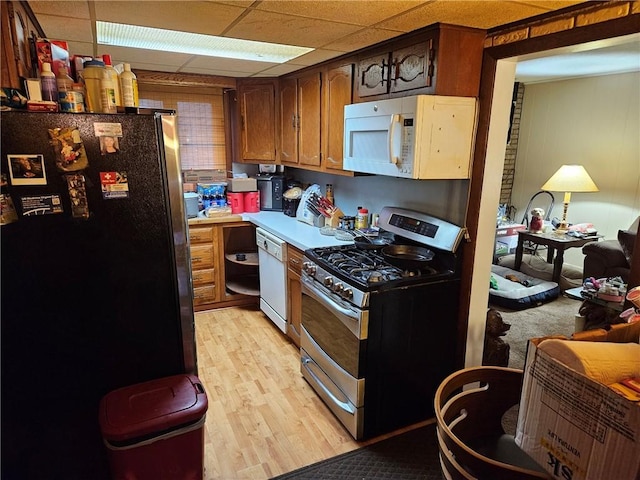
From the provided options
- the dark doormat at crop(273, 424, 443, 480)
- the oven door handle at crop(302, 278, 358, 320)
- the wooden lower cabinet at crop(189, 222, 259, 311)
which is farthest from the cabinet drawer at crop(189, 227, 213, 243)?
the dark doormat at crop(273, 424, 443, 480)

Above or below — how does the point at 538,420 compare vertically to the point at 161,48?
below

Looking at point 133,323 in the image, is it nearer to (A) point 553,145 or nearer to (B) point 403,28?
(B) point 403,28

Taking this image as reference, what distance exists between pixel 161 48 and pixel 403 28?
60.4 inches

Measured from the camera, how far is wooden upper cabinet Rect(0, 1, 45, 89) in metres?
1.34

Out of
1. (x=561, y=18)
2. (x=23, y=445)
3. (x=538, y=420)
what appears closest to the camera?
(x=538, y=420)

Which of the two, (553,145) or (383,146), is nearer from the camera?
(383,146)

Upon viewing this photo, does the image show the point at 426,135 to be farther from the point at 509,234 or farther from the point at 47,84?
the point at 509,234

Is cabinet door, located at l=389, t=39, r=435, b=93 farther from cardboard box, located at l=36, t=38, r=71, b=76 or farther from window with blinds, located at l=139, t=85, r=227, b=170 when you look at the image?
window with blinds, located at l=139, t=85, r=227, b=170

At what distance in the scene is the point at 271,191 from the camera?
13.3 ft

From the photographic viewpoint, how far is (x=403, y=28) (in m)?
2.00

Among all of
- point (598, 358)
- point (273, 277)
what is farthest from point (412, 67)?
point (273, 277)

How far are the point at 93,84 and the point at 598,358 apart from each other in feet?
6.07

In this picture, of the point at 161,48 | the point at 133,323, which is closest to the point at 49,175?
the point at 133,323

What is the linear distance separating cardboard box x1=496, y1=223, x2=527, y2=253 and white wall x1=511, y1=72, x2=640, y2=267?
63cm
